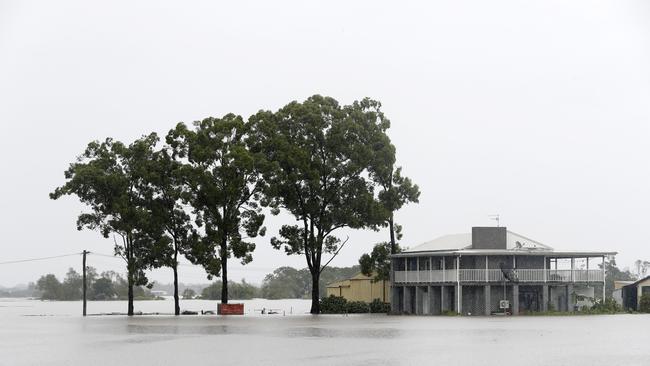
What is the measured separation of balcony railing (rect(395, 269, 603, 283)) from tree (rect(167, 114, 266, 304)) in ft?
43.5

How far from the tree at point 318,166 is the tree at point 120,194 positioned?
358 inches

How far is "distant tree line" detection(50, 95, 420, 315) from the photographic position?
69562 mm

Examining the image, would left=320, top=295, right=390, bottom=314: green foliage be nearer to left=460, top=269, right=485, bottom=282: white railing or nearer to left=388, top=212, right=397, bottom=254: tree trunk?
left=388, top=212, right=397, bottom=254: tree trunk

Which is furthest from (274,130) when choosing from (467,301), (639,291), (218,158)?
(639,291)

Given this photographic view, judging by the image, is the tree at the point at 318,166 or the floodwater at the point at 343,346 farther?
the tree at the point at 318,166

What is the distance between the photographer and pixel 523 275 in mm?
65375

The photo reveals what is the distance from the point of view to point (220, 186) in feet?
228

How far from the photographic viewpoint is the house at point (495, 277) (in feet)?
214

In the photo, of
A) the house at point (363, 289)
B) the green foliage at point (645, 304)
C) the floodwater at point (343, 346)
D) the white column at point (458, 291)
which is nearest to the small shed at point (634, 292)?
the green foliage at point (645, 304)

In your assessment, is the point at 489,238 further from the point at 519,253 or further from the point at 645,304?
the point at 645,304

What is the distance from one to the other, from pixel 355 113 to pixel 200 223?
46.9 feet

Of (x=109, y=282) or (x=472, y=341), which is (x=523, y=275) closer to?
(x=472, y=341)

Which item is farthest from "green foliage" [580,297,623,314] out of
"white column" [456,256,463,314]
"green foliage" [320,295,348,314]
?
"green foliage" [320,295,348,314]

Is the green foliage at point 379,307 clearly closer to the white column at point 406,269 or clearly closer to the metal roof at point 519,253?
the white column at point 406,269
